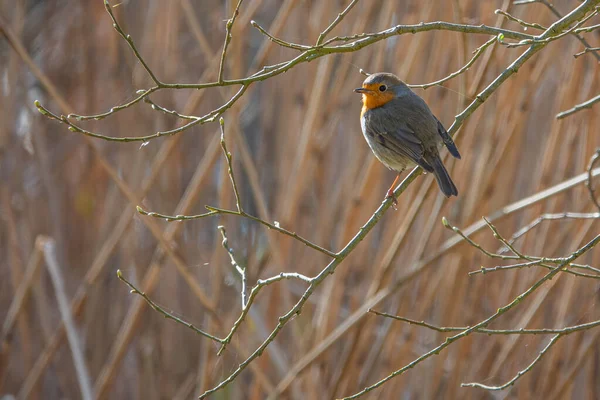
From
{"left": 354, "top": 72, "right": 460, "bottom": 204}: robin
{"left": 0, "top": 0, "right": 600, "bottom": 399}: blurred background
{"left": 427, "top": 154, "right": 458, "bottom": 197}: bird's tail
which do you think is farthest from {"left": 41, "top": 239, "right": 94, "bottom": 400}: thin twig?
{"left": 427, "top": 154, "right": 458, "bottom": 197}: bird's tail

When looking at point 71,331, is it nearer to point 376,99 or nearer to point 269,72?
point 376,99

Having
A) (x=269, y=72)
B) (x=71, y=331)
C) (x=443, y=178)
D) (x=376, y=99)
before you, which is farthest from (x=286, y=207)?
(x=269, y=72)

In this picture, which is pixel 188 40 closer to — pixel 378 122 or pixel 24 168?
pixel 24 168

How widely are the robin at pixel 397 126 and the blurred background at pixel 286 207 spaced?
0.30 ft

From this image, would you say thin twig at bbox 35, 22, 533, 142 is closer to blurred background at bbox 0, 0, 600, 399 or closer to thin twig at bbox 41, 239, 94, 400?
blurred background at bbox 0, 0, 600, 399

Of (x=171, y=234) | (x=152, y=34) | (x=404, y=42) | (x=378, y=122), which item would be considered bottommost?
(x=171, y=234)

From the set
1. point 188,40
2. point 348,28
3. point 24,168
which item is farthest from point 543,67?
point 24,168

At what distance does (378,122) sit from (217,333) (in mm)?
930

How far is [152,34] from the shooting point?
303cm

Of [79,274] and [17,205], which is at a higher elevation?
[17,205]

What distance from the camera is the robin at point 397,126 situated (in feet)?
7.19

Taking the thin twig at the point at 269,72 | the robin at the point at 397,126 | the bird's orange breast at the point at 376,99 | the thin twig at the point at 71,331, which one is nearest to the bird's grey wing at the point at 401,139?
the robin at the point at 397,126

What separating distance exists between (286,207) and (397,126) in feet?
1.85

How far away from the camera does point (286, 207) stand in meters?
2.67
